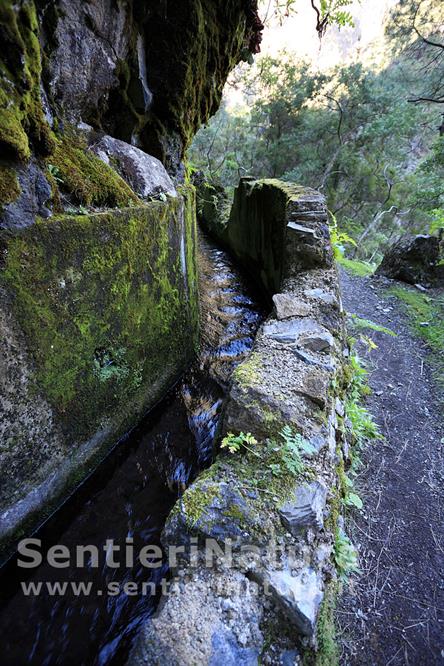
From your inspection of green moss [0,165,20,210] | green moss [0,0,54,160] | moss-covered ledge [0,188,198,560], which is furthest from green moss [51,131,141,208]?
green moss [0,165,20,210]

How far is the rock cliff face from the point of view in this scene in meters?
2.23

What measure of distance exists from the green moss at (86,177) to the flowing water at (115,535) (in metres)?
2.59

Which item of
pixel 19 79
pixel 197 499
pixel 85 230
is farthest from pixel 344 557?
pixel 19 79

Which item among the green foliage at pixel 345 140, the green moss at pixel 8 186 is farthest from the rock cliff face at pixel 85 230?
the green foliage at pixel 345 140

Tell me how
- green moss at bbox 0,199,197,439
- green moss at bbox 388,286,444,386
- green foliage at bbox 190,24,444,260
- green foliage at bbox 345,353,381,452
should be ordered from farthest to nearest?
green foliage at bbox 190,24,444,260 → green moss at bbox 388,286,444,386 → green foliage at bbox 345,353,381,452 → green moss at bbox 0,199,197,439

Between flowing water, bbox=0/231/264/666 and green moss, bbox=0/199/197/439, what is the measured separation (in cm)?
51

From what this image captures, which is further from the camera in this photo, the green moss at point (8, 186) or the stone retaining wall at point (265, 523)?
the green moss at point (8, 186)

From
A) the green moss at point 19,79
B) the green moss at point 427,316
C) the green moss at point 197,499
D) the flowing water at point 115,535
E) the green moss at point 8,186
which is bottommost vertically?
the flowing water at point 115,535

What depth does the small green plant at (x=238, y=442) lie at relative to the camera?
2227 millimetres

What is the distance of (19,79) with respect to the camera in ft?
6.86

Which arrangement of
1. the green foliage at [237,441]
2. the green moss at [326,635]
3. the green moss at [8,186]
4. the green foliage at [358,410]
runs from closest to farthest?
the green moss at [326,635]
the green moss at [8,186]
the green foliage at [237,441]
the green foliage at [358,410]

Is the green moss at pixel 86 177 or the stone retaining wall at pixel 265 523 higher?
the green moss at pixel 86 177

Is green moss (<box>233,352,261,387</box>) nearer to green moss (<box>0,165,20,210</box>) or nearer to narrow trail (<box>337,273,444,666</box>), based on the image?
narrow trail (<box>337,273,444,666</box>)

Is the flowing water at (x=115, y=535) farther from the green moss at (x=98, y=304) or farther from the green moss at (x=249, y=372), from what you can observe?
the green moss at (x=249, y=372)
